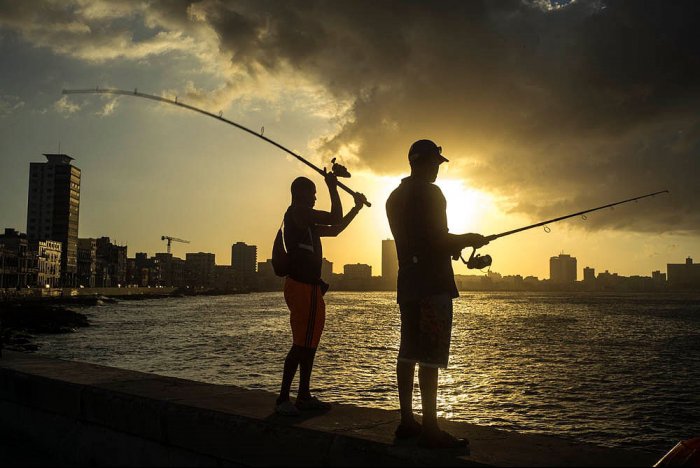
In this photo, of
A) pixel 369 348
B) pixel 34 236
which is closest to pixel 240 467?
pixel 369 348

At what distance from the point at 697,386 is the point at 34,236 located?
206 m

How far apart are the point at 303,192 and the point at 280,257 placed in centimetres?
63

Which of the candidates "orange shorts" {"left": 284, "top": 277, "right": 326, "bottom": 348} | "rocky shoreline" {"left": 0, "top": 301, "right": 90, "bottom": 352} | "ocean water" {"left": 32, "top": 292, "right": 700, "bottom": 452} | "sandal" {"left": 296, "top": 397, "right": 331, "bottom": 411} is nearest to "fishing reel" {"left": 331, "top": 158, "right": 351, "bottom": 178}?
"orange shorts" {"left": 284, "top": 277, "right": 326, "bottom": 348}

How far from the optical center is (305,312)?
500cm

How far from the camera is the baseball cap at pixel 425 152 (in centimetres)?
437

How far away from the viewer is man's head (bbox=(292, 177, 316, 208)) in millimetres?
5391

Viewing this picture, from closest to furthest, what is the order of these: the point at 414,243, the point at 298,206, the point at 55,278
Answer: the point at 414,243, the point at 298,206, the point at 55,278

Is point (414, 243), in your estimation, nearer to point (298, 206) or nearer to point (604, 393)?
point (298, 206)

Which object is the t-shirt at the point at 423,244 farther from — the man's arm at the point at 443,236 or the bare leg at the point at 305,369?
the bare leg at the point at 305,369

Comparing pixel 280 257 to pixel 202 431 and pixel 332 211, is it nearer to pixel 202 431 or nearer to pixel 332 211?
pixel 332 211

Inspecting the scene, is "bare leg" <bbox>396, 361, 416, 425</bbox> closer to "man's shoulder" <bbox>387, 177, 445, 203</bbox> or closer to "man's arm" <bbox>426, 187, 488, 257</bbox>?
"man's arm" <bbox>426, 187, 488, 257</bbox>

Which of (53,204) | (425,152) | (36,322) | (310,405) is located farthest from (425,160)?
(53,204)

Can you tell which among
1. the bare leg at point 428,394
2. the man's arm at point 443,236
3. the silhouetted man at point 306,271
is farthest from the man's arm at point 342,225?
the bare leg at point 428,394

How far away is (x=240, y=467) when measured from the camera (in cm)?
386
